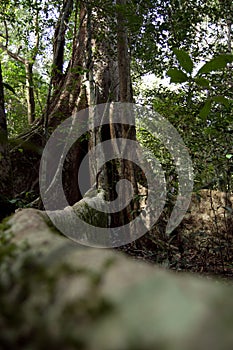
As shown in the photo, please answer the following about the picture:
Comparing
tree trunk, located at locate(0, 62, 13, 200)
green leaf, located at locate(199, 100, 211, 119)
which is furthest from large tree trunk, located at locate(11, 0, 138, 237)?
green leaf, located at locate(199, 100, 211, 119)

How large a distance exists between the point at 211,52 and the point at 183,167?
2.17m

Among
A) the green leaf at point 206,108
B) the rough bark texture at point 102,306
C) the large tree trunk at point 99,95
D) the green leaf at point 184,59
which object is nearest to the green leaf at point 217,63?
the green leaf at point 184,59

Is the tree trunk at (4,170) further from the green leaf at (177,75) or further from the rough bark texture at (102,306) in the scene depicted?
the rough bark texture at (102,306)

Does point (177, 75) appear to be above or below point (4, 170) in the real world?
above

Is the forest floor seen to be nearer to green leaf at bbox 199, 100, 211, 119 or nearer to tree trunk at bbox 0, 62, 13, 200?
tree trunk at bbox 0, 62, 13, 200

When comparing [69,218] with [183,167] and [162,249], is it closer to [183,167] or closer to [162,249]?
[162,249]

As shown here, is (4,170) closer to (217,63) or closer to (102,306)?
(217,63)

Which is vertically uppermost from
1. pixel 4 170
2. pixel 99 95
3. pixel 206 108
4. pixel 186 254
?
pixel 99 95

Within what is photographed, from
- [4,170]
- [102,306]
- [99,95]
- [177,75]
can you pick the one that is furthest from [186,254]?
[102,306]

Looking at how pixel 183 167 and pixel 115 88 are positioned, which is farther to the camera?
pixel 115 88

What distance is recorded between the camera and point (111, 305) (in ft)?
1.84

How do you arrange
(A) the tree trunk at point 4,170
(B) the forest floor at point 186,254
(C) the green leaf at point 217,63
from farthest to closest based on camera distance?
(B) the forest floor at point 186,254 < (A) the tree trunk at point 4,170 < (C) the green leaf at point 217,63

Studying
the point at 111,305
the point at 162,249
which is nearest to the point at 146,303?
the point at 111,305

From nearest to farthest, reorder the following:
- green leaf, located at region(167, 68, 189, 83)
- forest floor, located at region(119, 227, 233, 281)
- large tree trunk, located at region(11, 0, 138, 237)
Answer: green leaf, located at region(167, 68, 189, 83) < forest floor, located at region(119, 227, 233, 281) < large tree trunk, located at region(11, 0, 138, 237)
